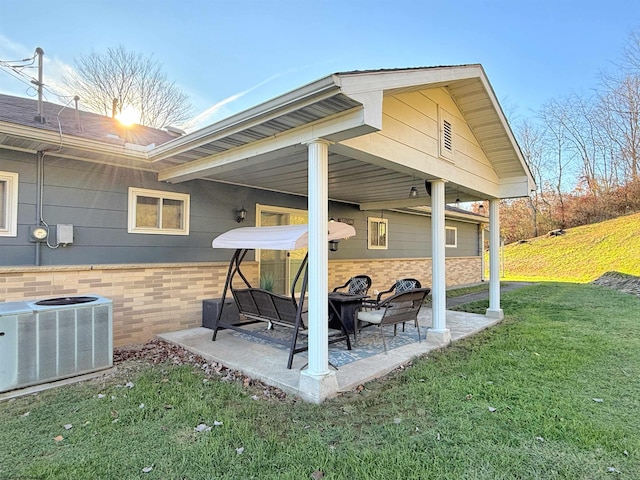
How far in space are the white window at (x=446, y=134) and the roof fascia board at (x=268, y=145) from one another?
2.54 m

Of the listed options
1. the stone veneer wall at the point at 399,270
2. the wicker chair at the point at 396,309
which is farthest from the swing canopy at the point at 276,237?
the stone veneer wall at the point at 399,270

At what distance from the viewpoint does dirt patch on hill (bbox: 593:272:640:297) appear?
1199 centimetres

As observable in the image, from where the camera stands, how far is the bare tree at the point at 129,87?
14.7 m

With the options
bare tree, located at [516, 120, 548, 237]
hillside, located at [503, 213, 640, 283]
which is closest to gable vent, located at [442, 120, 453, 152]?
hillside, located at [503, 213, 640, 283]

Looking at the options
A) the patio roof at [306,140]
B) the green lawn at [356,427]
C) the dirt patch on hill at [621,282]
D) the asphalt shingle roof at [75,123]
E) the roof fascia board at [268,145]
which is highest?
the asphalt shingle roof at [75,123]

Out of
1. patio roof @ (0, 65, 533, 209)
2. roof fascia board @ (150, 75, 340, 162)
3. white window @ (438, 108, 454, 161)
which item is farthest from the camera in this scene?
white window @ (438, 108, 454, 161)

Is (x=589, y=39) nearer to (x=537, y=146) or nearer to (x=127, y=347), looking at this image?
(x=537, y=146)

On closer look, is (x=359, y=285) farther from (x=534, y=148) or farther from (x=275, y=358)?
(x=534, y=148)

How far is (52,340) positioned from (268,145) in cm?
320

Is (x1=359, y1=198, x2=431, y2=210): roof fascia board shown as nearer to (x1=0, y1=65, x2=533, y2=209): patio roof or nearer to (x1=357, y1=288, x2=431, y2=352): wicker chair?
(x1=0, y1=65, x2=533, y2=209): patio roof

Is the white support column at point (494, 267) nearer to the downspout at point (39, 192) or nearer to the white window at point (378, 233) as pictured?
the white window at point (378, 233)

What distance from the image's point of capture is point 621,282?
13.2 m

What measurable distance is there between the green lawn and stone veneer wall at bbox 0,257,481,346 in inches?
58.3

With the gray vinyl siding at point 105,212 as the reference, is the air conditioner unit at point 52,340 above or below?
below
